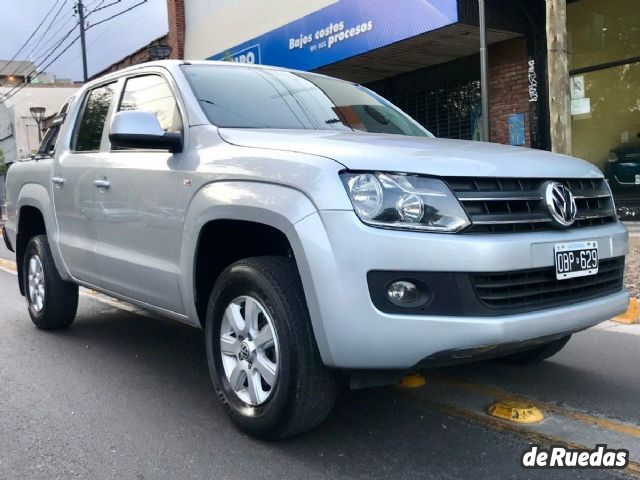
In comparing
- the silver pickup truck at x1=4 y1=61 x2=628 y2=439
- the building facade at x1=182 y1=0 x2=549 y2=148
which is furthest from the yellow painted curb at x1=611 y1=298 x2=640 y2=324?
the building facade at x1=182 y1=0 x2=549 y2=148

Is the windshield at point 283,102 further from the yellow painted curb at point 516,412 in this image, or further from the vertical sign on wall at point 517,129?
the vertical sign on wall at point 517,129

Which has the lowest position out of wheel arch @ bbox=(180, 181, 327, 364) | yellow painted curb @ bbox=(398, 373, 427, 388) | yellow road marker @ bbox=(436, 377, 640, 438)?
yellow road marker @ bbox=(436, 377, 640, 438)

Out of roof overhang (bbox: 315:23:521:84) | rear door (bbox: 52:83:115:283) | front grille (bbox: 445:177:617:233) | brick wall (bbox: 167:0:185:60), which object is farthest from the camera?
brick wall (bbox: 167:0:185:60)

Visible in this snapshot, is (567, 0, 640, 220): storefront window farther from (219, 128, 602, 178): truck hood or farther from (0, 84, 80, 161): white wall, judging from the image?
(0, 84, 80, 161): white wall

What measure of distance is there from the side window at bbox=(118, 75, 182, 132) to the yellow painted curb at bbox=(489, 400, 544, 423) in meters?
2.31

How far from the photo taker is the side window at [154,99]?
3771mm

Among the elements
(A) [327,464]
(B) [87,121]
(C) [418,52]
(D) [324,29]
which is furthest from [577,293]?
(D) [324,29]

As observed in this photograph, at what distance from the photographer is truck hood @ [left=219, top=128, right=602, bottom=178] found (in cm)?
269

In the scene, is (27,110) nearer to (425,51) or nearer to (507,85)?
(425,51)

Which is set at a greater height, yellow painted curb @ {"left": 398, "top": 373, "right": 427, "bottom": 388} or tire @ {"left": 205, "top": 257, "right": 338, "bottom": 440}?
tire @ {"left": 205, "top": 257, "right": 338, "bottom": 440}

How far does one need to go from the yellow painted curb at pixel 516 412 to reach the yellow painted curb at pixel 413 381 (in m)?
0.55

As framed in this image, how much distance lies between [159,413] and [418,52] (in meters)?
8.94

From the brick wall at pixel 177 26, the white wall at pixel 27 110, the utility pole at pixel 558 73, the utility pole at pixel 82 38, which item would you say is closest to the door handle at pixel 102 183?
the utility pole at pixel 558 73

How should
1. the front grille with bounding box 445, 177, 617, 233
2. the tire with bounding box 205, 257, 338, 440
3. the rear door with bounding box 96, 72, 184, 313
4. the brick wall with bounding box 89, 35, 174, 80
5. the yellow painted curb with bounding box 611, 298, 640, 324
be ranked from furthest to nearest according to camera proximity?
1. the brick wall with bounding box 89, 35, 174, 80
2. the yellow painted curb with bounding box 611, 298, 640, 324
3. the rear door with bounding box 96, 72, 184, 313
4. the tire with bounding box 205, 257, 338, 440
5. the front grille with bounding box 445, 177, 617, 233
